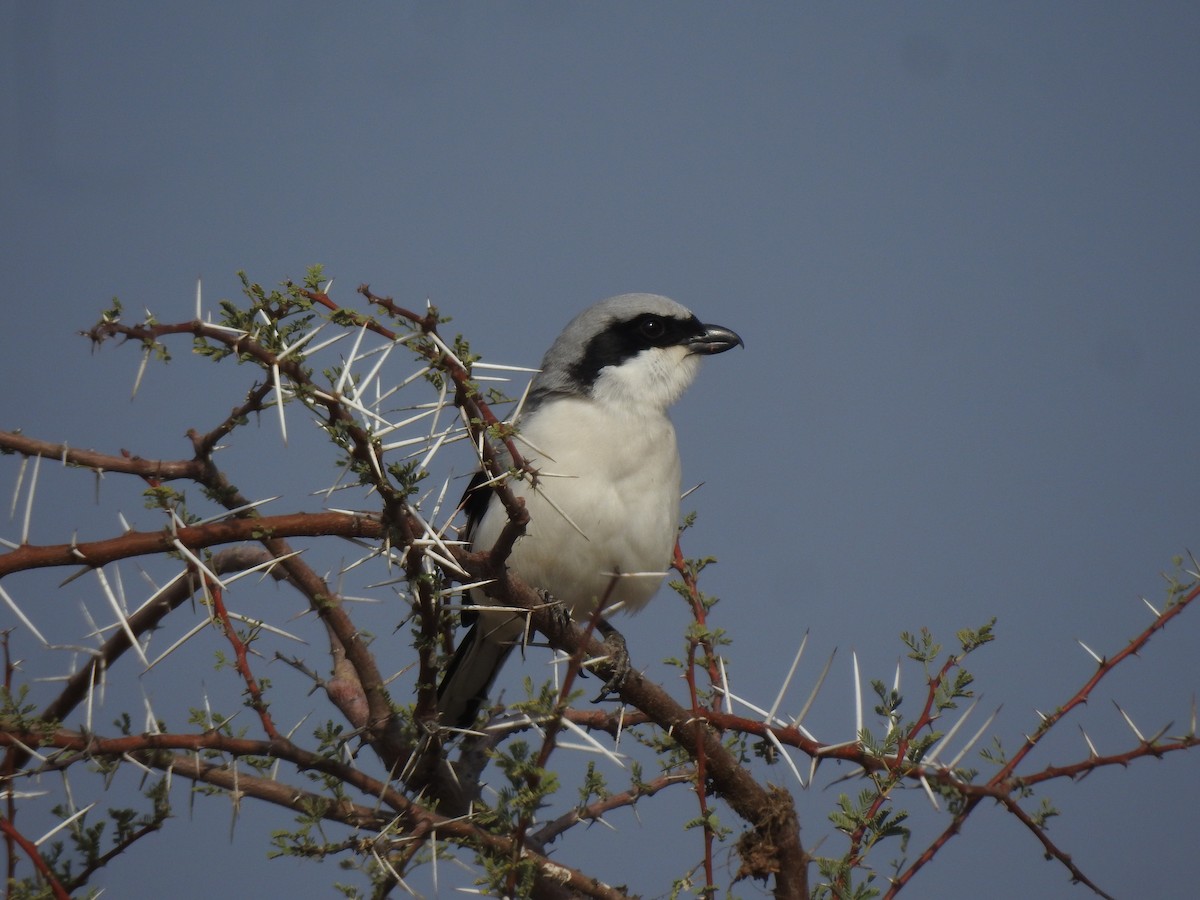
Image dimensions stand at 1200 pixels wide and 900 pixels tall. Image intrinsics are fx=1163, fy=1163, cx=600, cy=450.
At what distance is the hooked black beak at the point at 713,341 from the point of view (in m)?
4.31

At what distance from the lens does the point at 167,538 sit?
217 cm

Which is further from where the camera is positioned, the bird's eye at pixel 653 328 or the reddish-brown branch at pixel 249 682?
the bird's eye at pixel 653 328

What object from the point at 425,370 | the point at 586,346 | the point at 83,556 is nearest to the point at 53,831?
the point at 83,556

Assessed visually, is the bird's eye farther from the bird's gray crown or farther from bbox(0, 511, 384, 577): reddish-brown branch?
bbox(0, 511, 384, 577): reddish-brown branch

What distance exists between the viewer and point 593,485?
368 cm

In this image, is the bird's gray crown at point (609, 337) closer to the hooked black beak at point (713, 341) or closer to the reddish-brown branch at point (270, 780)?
the hooked black beak at point (713, 341)

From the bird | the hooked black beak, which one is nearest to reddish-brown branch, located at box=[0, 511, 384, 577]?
the bird

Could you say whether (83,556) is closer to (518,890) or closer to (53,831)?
(53,831)

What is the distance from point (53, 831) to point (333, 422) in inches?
38.3

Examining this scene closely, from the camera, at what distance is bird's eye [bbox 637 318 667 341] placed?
4246mm

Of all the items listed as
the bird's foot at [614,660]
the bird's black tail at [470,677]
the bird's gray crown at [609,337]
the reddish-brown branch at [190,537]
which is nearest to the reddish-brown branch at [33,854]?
the reddish-brown branch at [190,537]

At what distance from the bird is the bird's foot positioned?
0.11 metres

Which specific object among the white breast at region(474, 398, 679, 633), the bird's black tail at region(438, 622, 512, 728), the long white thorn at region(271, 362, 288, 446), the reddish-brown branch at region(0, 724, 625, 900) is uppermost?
the long white thorn at region(271, 362, 288, 446)

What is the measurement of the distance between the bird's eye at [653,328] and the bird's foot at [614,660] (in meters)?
1.06
